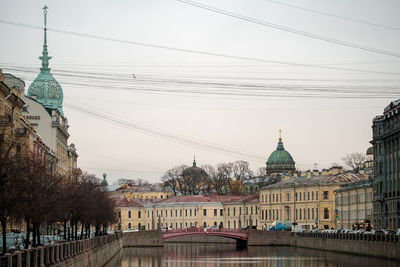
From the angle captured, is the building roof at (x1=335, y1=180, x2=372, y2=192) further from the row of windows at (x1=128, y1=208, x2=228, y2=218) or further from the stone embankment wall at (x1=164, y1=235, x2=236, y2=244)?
the row of windows at (x1=128, y1=208, x2=228, y2=218)

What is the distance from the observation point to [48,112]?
4168 inches

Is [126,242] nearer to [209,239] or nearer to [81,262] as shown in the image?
[209,239]

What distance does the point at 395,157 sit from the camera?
297 ft

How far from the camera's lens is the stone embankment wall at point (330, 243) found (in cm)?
6631

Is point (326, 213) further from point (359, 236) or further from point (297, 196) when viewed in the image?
point (359, 236)

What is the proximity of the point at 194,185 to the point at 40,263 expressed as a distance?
167m

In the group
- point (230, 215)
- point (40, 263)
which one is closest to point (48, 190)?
point (40, 263)

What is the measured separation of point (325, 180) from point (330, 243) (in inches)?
1879

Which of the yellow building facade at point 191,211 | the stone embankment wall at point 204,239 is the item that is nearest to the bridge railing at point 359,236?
the stone embankment wall at point 204,239

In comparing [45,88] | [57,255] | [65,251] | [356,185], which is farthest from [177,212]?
[57,255]

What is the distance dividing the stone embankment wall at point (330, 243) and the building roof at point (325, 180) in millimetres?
17914

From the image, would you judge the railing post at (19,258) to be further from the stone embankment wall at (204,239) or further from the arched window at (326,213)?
the stone embankment wall at (204,239)

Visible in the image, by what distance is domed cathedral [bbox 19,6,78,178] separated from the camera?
4092 inches

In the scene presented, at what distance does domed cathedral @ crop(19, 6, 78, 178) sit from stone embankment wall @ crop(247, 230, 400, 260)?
2916 cm
